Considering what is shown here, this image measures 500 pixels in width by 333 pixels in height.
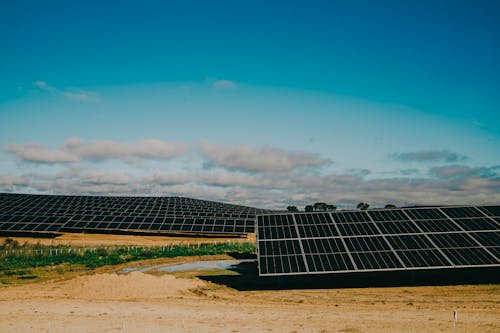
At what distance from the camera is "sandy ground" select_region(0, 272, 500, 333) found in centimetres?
1808

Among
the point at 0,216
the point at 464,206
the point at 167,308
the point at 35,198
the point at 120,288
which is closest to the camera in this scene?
the point at 167,308

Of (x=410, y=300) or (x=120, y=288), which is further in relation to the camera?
(x=120, y=288)

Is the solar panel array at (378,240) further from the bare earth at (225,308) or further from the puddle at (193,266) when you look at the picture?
the puddle at (193,266)

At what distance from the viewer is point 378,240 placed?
101ft

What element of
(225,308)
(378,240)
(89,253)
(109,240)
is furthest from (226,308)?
(109,240)

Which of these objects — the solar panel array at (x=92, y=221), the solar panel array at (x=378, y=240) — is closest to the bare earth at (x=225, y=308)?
the solar panel array at (x=378, y=240)

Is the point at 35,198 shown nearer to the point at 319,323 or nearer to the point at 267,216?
the point at 267,216

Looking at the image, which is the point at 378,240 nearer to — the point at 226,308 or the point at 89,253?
the point at 226,308

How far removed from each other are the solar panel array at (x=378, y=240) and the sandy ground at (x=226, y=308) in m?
2.07

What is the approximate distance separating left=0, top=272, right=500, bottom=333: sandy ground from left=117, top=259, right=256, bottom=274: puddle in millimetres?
9865

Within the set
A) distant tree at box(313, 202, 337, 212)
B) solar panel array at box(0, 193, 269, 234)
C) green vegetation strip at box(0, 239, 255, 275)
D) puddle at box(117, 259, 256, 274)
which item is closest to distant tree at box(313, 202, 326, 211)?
distant tree at box(313, 202, 337, 212)

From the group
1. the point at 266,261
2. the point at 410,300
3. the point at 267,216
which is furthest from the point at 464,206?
the point at 266,261

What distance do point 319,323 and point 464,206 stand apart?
2709 centimetres

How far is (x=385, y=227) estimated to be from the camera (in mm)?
33312
